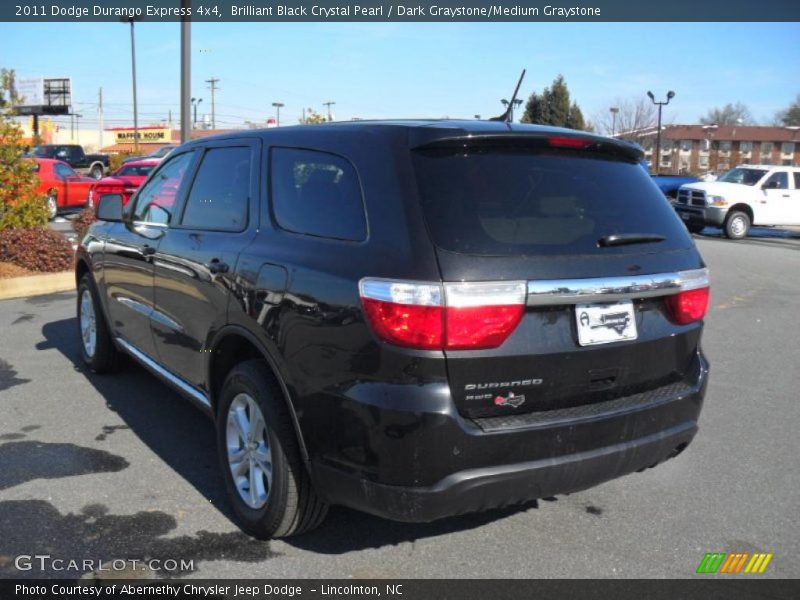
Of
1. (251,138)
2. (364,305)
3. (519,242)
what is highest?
(251,138)

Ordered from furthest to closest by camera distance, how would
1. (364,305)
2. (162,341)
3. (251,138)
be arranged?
1. (162,341)
2. (251,138)
3. (364,305)

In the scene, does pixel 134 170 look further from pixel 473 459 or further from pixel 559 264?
pixel 473 459

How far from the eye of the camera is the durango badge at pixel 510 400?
282cm

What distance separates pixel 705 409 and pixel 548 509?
2129mm

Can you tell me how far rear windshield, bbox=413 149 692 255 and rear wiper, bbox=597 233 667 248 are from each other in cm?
2

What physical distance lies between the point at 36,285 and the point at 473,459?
8469mm

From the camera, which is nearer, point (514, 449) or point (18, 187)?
point (514, 449)

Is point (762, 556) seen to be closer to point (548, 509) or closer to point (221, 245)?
point (548, 509)

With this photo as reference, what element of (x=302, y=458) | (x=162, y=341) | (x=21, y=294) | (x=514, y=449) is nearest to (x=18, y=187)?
(x=21, y=294)

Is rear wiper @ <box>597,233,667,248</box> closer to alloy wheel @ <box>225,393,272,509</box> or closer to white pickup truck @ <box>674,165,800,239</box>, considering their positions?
alloy wheel @ <box>225,393,272,509</box>

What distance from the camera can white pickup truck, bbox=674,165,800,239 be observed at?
66.3ft

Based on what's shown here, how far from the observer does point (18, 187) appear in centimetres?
1052

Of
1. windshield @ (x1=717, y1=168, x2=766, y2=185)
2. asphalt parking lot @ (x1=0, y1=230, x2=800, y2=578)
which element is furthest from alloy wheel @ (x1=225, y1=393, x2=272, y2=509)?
windshield @ (x1=717, y1=168, x2=766, y2=185)

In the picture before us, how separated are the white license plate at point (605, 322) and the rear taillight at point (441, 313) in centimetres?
33
